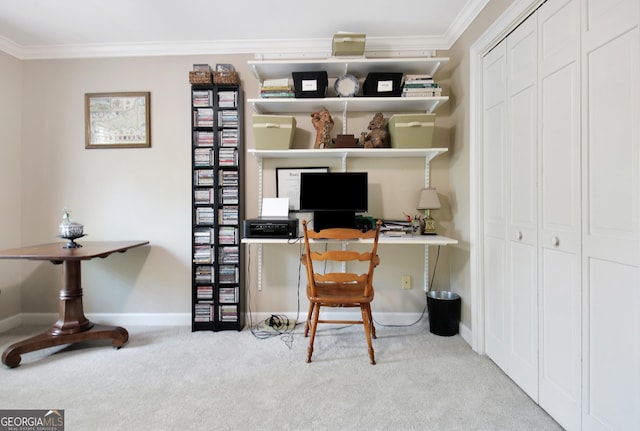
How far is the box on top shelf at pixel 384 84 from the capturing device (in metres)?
2.18

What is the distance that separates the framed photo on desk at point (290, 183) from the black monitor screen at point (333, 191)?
0.64 feet

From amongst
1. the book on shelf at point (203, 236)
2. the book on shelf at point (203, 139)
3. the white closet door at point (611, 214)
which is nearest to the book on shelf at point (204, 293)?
the book on shelf at point (203, 236)

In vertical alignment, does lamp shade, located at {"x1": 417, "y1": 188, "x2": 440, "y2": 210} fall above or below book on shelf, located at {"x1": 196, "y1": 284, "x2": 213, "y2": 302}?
above

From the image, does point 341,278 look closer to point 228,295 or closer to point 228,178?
point 228,295

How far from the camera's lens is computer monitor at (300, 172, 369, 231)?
2.19 metres

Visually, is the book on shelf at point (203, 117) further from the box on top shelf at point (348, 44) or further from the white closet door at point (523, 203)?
the white closet door at point (523, 203)

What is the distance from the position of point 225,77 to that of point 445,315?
2.61 metres

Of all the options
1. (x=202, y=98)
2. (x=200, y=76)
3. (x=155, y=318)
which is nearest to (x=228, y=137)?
(x=202, y=98)

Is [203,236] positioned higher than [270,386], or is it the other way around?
[203,236]

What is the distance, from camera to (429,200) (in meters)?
2.22

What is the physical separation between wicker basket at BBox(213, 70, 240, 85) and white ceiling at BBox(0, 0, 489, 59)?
31cm

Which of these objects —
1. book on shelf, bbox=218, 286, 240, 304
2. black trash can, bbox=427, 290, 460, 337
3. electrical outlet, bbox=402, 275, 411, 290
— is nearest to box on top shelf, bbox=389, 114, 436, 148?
electrical outlet, bbox=402, 275, 411, 290

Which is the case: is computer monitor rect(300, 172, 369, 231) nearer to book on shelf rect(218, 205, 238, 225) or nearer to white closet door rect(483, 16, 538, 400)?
book on shelf rect(218, 205, 238, 225)

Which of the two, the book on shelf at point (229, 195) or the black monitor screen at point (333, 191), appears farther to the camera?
the book on shelf at point (229, 195)
